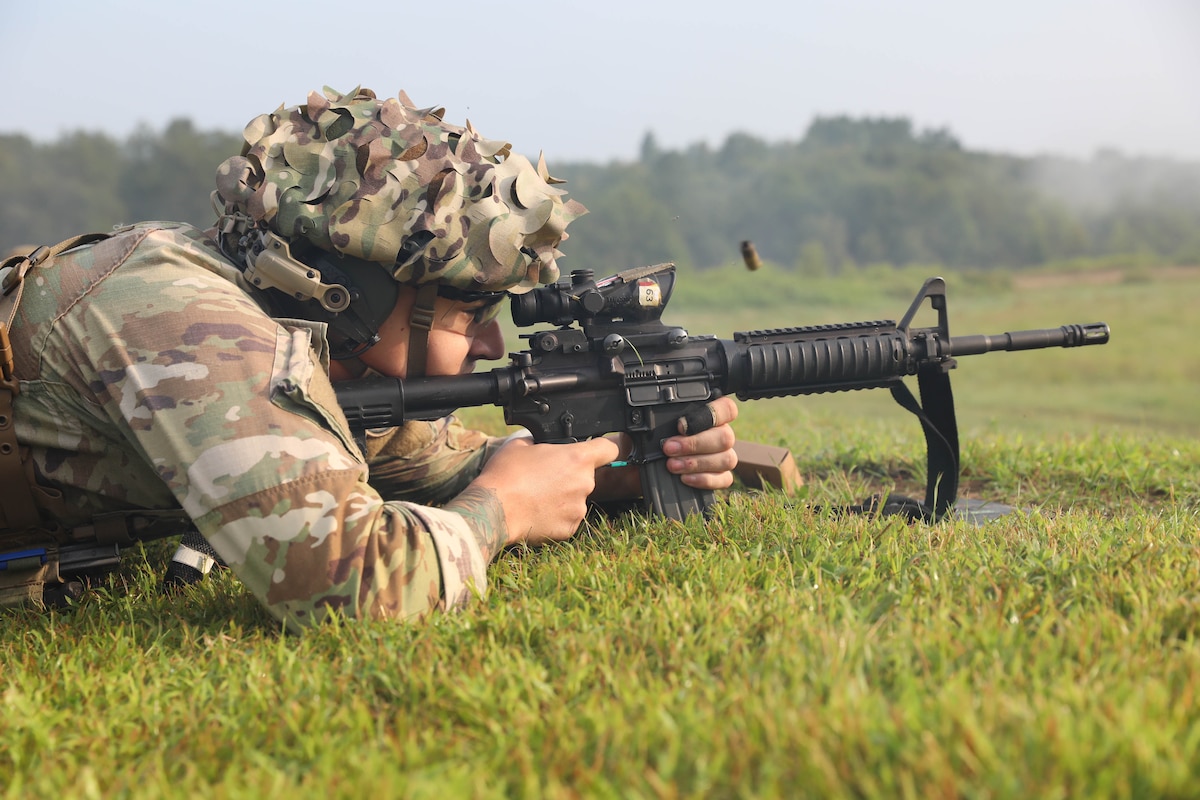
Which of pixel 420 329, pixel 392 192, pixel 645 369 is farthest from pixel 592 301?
pixel 392 192

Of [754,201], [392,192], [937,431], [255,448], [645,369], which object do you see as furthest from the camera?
[754,201]

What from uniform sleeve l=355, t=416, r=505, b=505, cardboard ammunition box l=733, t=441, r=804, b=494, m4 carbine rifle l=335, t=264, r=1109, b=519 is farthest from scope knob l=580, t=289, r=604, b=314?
cardboard ammunition box l=733, t=441, r=804, b=494

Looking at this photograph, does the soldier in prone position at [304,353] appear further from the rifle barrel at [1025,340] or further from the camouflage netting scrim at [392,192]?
the rifle barrel at [1025,340]

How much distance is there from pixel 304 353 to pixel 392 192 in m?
0.70

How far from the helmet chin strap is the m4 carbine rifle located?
2.8 inches

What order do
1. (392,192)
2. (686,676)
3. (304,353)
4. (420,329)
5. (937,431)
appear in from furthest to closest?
(937,431) → (420,329) → (392,192) → (304,353) → (686,676)

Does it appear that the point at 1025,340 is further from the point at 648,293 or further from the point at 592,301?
the point at 592,301

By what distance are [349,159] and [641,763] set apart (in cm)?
225

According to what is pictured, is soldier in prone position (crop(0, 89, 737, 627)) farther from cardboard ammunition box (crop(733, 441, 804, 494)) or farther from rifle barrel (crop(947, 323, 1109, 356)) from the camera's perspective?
rifle barrel (crop(947, 323, 1109, 356))

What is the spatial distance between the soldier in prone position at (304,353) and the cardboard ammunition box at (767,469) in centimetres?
84

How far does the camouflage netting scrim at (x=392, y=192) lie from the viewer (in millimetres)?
3199

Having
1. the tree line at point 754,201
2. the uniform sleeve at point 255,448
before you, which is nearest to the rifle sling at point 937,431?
the uniform sleeve at point 255,448

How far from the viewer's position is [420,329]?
138 inches

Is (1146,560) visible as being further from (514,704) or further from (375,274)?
(375,274)
